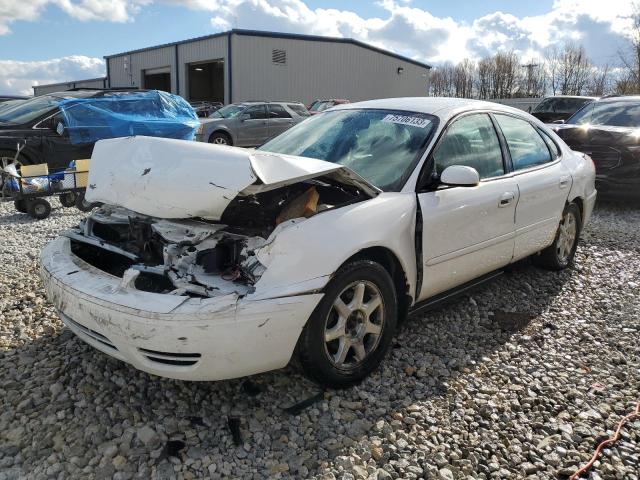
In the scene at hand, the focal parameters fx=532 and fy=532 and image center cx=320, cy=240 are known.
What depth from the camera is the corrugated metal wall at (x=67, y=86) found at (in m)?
40.1

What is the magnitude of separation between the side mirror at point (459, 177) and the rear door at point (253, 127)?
13596 mm

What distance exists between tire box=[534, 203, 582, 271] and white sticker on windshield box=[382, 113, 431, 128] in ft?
6.38

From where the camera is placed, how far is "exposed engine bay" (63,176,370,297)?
8.49 feet

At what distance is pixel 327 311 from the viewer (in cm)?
265

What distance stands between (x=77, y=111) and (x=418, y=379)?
8.16 meters

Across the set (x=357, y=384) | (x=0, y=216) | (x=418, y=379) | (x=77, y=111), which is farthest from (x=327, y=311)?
(x=77, y=111)

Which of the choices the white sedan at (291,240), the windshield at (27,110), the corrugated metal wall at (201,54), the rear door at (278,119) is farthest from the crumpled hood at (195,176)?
the corrugated metal wall at (201,54)

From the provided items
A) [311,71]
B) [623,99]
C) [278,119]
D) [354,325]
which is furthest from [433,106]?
[311,71]

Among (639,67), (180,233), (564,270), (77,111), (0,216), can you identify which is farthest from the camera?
(639,67)

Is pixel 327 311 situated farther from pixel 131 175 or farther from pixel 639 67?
pixel 639 67

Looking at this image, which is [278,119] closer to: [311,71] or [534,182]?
[534,182]

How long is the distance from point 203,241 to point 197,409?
2.84ft

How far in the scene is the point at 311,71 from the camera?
3123 centimetres

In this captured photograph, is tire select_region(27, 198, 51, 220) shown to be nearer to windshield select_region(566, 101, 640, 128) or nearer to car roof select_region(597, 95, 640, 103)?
windshield select_region(566, 101, 640, 128)
